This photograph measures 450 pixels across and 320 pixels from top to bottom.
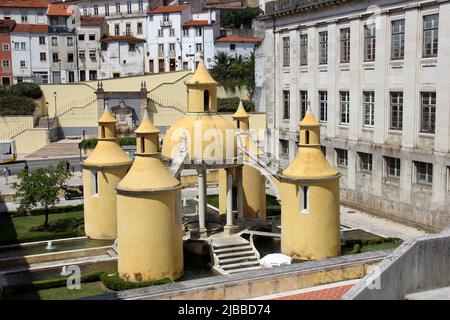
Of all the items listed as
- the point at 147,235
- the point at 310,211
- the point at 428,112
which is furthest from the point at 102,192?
the point at 428,112

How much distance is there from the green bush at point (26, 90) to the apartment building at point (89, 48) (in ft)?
44.7

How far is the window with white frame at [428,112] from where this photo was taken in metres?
31.3

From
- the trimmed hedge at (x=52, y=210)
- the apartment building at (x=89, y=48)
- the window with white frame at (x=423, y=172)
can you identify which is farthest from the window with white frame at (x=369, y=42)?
the apartment building at (x=89, y=48)

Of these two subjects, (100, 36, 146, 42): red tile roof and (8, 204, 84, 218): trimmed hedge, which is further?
(100, 36, 146, 42): red tile roof

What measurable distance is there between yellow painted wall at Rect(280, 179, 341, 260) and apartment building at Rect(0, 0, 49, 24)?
66904 millimetres

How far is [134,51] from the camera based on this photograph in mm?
81062

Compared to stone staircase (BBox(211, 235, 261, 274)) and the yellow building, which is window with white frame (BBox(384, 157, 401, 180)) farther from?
stone staircase (BBox(211, 235, 261, 274))

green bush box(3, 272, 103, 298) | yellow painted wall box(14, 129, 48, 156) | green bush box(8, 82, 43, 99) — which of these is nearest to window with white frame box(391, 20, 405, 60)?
green bush box(3, 272, 103, 298)

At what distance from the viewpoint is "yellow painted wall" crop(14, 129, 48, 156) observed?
6116 cm

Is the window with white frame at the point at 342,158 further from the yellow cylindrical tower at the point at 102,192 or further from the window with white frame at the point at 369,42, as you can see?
the yellow cylindrical tower at the point at 102,192
